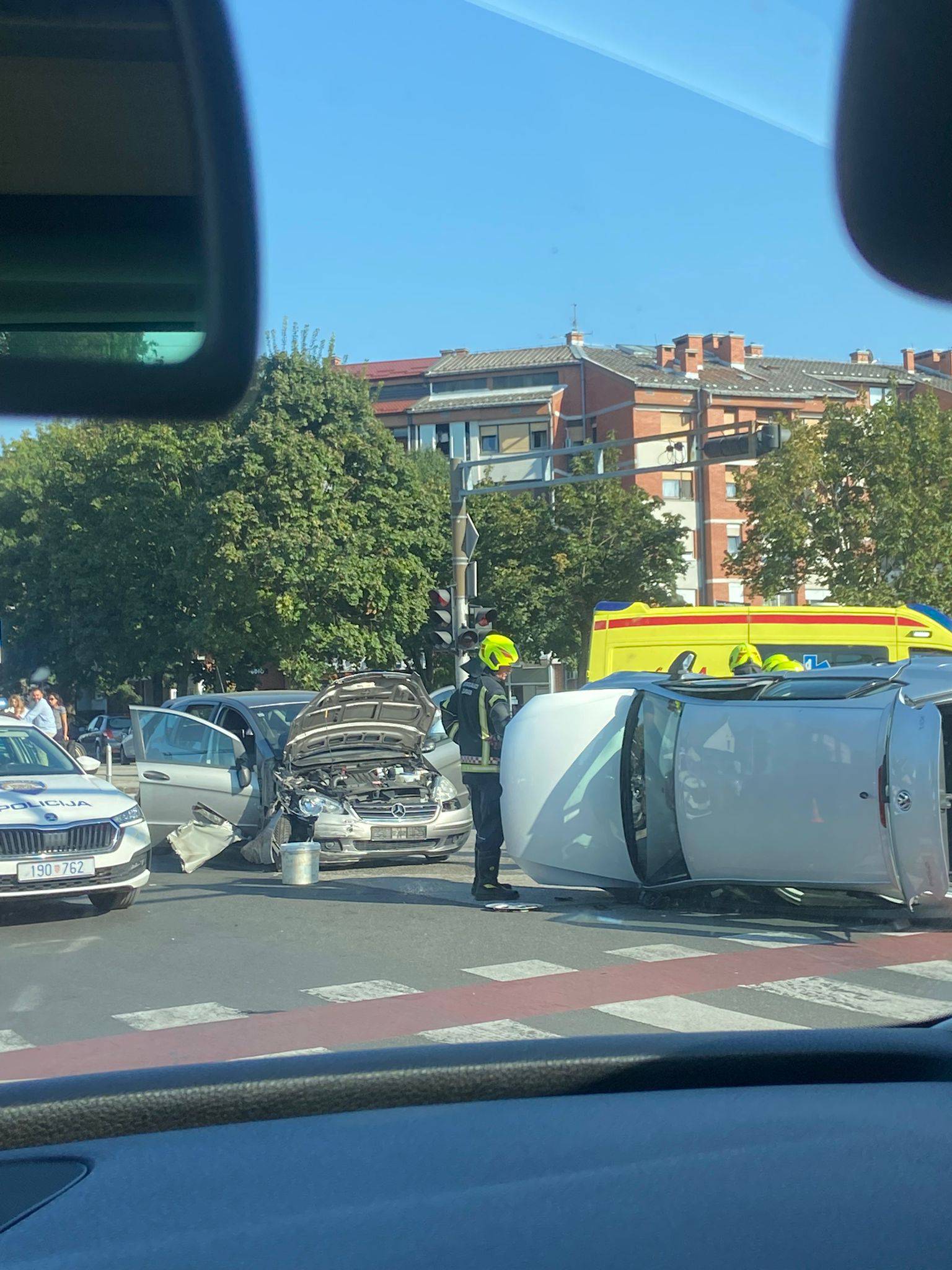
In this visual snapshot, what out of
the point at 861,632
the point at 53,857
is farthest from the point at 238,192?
the point at 861,632

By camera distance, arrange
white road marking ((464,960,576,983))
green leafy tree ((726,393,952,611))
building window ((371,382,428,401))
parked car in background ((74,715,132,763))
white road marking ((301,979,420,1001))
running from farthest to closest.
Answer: building window ((371,382,428,401))
green leafy tree ((726,393,952,611))
parked car in background ((74,715,132,763))
white road marking ((464,960,576,983))
white road marking ((301,979,420,1001))

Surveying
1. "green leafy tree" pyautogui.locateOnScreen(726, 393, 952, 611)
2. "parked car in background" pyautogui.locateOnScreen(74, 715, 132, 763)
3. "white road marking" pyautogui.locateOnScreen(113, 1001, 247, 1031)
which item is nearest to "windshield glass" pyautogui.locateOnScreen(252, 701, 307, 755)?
"white road marking" pyautogui.locateOnScreen(113, 1001, 247, 1031)

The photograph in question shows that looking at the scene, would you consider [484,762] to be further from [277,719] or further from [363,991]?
[277,719]

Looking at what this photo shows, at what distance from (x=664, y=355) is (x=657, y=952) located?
232 feet

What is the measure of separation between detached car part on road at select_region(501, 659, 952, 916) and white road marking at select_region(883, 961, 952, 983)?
61 cm

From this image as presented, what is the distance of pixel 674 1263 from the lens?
4.98 ft

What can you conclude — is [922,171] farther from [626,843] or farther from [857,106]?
[626,843]

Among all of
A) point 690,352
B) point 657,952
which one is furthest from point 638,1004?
point 690,352

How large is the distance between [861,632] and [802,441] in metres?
23.1

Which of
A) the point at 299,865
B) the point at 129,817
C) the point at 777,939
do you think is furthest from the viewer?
the point at 299,865

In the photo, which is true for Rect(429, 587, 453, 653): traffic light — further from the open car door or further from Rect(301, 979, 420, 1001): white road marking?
Rect(301, 979, 420, 1001): white road marking

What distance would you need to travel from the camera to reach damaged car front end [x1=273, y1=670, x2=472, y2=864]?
523 inches

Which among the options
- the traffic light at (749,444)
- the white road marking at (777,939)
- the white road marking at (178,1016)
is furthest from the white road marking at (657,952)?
the traffic light at (749,444)

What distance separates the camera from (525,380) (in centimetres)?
8294
